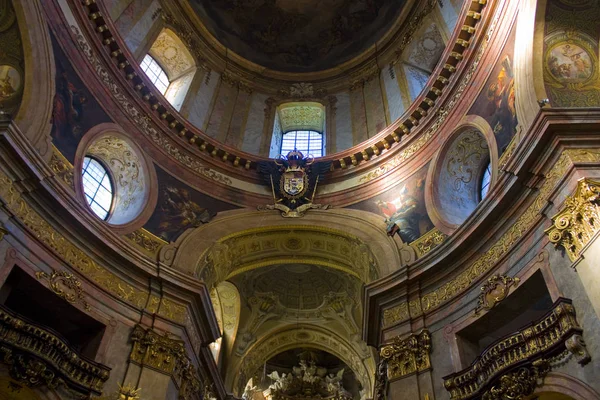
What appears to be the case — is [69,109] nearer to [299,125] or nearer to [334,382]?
[299,125]

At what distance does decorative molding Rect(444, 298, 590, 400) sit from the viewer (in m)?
8.34

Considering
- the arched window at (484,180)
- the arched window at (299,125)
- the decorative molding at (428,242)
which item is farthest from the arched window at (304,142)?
the arched window at (484,180)

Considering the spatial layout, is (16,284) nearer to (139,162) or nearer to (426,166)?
(139,162)

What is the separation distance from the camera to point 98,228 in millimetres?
12070

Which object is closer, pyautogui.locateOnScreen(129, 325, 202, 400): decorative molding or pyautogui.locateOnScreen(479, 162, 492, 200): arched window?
pyautogui.locateOnScreen(129, 325, 202, 400): decorative molding

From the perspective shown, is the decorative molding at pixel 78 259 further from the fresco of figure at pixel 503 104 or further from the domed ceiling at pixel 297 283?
the fresco of figure at pixel 503 104

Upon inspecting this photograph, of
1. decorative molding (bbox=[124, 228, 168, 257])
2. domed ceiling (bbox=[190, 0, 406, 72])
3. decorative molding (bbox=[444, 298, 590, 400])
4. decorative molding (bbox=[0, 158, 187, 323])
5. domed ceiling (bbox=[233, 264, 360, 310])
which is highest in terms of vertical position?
domed ceiling (bbox=[190, 0, 406, 72])

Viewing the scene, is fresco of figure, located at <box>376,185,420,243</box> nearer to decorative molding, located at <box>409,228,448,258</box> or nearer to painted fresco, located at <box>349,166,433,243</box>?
painted fresco, located at <box>349,166,433,243</box>

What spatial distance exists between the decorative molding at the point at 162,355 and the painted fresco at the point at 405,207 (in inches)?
253

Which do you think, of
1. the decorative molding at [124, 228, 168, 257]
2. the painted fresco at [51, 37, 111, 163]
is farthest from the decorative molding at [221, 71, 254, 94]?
the decorative molding at [124, 228, 168, 257]

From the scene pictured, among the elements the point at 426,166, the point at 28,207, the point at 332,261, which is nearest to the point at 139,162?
the point at 28,207

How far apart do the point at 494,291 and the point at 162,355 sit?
7.36 m

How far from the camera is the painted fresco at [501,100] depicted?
11.9 meters

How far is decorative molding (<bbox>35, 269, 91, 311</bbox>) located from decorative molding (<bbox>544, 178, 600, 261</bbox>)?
934 cm
